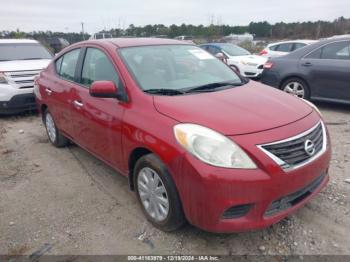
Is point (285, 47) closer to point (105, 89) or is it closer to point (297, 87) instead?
point (297, 87)

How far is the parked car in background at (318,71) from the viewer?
6.56m

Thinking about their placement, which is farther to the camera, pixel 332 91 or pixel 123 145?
pixel 332 91

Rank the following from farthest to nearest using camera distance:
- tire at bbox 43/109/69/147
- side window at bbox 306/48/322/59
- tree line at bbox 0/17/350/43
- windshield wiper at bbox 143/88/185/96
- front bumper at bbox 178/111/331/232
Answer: tree line at bbox 0/17/350/43, side window at bbox 306/48/322/59, tire at bbox 43/109/69/147, windshield wiper at bbox 143/88/185/96, front bumper at bbox 178/111/331/232

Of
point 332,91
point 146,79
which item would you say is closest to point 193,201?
point 146,79

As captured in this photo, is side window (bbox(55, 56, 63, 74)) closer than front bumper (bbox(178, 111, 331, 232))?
No

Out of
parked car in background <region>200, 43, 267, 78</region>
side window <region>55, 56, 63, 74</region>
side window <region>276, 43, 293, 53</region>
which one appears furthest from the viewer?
side window <region>276, 43, 293, 53</region>

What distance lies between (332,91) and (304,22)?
120ft

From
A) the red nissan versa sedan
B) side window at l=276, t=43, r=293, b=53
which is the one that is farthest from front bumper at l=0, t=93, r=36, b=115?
side window at l=276, t=43, r=293, b=53

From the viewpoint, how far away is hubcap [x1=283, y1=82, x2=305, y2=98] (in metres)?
7.17

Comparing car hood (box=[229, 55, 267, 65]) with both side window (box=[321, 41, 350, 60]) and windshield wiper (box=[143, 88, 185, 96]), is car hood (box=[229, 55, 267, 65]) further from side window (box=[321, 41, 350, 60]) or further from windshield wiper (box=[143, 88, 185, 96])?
windshield wiper (box=[143, 88, 185, 96])

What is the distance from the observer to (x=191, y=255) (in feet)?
9.24

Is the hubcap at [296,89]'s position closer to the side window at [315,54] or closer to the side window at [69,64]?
the side window at [315,54]

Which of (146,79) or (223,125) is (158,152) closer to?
(223,125)

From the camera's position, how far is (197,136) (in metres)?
2.60
